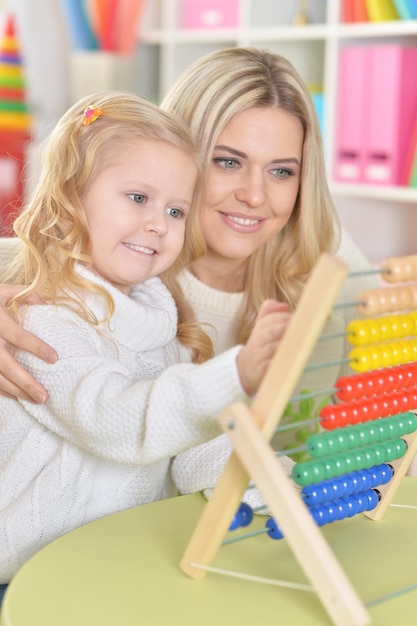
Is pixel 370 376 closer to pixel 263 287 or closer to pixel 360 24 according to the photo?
pixel 263 287

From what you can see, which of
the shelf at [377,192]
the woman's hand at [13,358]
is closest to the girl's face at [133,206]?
the woman's hand at [13,358]

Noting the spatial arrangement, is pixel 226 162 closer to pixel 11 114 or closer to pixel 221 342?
pixel 221 342

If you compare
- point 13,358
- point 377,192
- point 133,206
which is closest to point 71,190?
point 133,206

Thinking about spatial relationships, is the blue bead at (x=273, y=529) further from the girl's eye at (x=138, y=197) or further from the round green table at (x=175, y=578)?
the girl's eye at (x=138, y=197)

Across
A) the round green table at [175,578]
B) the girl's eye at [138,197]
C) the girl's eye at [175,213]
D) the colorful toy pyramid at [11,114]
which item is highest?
the girl's eye at [138,197]

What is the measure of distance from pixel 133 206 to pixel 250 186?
1.34ft

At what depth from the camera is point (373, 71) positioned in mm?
2867

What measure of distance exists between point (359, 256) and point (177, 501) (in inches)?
35.4

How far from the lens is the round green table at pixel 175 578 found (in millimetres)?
1028

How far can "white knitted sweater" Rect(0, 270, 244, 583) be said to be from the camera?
1.12 meters

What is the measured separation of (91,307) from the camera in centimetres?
140

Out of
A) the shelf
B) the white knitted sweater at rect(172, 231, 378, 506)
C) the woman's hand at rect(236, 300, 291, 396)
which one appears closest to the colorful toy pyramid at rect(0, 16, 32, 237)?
the shelf

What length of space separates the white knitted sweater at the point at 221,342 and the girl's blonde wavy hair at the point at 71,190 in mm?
258

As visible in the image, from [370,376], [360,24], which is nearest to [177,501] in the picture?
[370,376]
